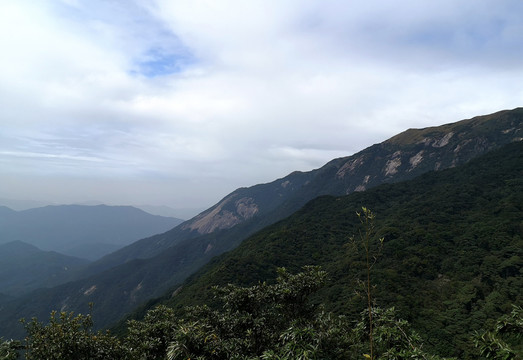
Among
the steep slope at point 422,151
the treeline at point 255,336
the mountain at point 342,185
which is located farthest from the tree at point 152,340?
the steep slope at point 422,151

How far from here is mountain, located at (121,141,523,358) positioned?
110 ft

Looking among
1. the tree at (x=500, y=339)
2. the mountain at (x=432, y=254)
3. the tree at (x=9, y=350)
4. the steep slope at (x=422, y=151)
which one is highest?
the steep slope at (x=422, y=151)

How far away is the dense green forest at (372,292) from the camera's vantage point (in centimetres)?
1292

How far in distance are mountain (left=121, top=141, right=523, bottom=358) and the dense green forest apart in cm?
25

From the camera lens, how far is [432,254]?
4928 cm

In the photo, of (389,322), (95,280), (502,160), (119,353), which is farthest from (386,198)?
(95,280)

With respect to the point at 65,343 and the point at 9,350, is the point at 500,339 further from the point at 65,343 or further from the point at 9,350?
the point at 9,350

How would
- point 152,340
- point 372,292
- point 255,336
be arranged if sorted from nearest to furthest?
point 255,336, point 152,340, point 372,292

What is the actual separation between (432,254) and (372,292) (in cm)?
4039

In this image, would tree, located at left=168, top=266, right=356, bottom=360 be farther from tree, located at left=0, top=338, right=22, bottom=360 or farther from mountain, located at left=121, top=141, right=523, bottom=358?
tree, located at left=0, top=338, right=22, bottom=360

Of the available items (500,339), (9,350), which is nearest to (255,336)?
(500,339)

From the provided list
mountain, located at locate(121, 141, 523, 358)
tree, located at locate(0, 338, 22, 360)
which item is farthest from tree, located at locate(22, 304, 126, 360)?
mountain, located at locate(121, 141, 523, 358)

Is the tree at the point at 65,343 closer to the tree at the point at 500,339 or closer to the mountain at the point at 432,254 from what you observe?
the mountain at the point at 432,254

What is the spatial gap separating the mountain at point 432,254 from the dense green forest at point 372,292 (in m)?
0.25
